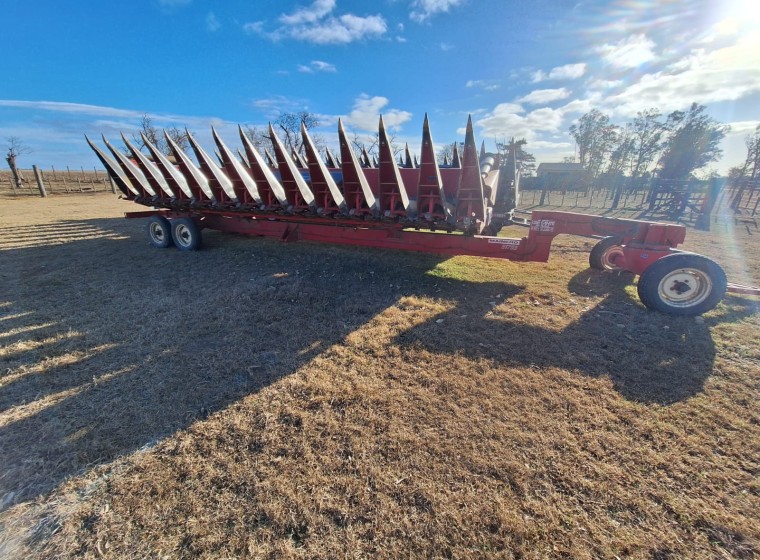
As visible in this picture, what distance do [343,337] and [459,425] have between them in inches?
68.6

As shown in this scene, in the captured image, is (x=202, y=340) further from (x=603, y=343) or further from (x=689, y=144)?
(x=689, y=144)

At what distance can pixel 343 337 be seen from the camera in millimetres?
3775

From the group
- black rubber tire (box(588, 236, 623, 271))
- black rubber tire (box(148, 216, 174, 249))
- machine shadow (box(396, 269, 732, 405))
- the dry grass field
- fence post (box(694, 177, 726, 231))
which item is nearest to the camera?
the dry grass field

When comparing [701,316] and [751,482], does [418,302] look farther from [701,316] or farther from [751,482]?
[701,316]

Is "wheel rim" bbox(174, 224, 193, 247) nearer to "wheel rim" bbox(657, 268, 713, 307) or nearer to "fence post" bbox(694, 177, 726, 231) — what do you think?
"wheel rim" bbox(657, 268, 713, 307)

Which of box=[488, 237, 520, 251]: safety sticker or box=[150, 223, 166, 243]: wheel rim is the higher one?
box=[488, 237, 520, 251]: safety sticker

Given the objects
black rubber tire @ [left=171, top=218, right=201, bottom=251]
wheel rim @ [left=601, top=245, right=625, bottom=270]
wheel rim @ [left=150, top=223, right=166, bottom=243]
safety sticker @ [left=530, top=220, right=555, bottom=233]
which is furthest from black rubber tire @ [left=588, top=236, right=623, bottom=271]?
wheel rim @ [left=150, top=223, right=166, bottom=243]

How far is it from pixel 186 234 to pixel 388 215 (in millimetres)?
5348

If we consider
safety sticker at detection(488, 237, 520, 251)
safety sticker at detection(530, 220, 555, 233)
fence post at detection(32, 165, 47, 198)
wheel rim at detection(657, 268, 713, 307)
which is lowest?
wheel rim at detection(657, 268, 713, 307)

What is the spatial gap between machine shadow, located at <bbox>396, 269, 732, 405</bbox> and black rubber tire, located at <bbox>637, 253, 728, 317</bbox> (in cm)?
16

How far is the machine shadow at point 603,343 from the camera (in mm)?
3035

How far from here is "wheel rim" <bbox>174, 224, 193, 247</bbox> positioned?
751cm

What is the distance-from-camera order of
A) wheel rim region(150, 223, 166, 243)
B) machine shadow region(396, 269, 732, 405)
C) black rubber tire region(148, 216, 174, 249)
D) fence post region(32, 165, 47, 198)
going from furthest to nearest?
1. fence post region(32, 165, 47, 198)
2. wheel rim region(150, 223, 166, 243)
3. black rubber tire region(148, 216, 174, 249)
4. machine shadow region(396, 269, 732, 405)

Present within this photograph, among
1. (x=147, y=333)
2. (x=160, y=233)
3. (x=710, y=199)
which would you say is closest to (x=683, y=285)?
(x=147, y=333)
